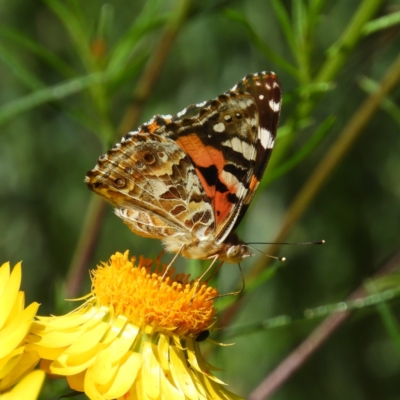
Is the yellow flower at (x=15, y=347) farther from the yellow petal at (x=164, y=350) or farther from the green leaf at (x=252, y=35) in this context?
the green leaf at (x=252, y=35)

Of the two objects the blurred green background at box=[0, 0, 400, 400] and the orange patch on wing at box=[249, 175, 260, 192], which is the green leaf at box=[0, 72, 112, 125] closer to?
the orange patch on wing at box=[249, 175, 260, 192]

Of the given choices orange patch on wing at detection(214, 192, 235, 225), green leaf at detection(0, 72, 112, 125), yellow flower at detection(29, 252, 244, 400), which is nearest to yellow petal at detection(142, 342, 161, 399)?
yellow flower at detection(29, 252, 244, 400)

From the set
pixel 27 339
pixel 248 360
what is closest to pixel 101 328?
pixel 27 339

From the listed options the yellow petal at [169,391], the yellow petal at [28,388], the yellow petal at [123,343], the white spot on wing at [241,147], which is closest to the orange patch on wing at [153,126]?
the white spot on wing at [241,147]

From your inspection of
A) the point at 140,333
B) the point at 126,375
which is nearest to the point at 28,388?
the point at 126,375

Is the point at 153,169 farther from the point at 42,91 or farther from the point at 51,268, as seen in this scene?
the point at 51,268

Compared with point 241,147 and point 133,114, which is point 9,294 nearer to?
point 241,147
